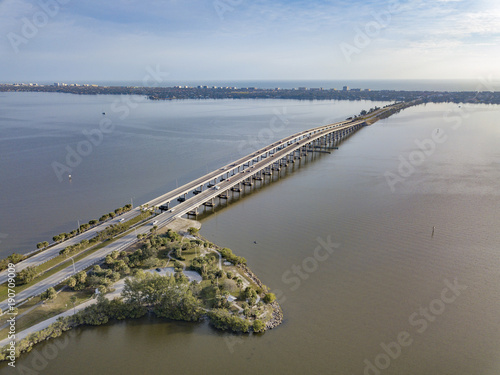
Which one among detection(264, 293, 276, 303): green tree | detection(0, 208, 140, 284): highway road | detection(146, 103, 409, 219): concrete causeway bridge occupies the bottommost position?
detection(264, 293, 276, 303): green tree

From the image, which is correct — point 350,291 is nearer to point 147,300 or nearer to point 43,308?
point 147,300

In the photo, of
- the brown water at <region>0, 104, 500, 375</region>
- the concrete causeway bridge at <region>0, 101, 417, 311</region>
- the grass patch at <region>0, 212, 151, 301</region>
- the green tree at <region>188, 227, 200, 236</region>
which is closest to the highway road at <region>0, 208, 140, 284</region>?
the concrete causeway bridge at <region>0, 101, 417, 311</region>

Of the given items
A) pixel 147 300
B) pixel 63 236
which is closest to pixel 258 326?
pixel 147 300

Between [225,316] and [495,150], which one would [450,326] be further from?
[495,150]

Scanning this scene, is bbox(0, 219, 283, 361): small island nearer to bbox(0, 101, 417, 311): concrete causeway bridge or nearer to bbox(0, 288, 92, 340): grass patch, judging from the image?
bbox(0, 288, 92, 340): grass patch

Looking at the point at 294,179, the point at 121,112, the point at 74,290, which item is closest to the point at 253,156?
the point at 294,179

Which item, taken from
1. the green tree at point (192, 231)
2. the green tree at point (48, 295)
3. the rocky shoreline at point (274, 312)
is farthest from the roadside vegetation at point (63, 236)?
the rocky shoreline at point (274, 312)

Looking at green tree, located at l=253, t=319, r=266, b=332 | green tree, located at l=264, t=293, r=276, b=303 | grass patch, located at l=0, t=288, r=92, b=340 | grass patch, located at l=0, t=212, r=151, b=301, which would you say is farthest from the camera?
grass patch, located at l=0, t=212, r=151, b=301

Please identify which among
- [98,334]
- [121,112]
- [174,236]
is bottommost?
[98,334]

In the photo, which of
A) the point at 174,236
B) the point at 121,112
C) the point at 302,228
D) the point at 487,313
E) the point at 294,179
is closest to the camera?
the point at 487,313
